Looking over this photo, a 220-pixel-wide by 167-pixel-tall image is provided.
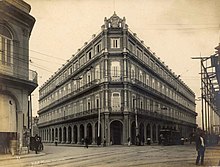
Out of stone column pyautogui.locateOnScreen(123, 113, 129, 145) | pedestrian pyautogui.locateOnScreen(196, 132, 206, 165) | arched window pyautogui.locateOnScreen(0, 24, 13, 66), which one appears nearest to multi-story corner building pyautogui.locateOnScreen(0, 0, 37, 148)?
arched window pyautogui.locateOnScreen(0, 24, 13, 66)

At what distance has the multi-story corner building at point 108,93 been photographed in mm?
3482

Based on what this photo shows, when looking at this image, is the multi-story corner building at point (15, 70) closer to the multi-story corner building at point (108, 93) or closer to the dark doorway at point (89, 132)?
the multi-story corner building at point (108, 93)

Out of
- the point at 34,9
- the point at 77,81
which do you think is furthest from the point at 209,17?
the point at 34,9

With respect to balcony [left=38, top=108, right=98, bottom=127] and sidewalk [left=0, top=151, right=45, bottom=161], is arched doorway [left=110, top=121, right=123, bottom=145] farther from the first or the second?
sidewalk [left=0, top=151, right=45, bottom=161]

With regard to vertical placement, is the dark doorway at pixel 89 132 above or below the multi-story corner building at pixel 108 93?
below

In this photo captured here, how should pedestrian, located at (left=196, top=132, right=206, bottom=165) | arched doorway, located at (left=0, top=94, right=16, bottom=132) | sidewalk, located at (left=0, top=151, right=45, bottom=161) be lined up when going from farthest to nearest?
1. pedestrian, located at (left=196, top=132, right=206, bottom=165)
2. arched doorway, located at (left=0, top=94, right=16, bottom=132)
3. sidewalk, located at (left=0, top=151, right=45, bottom=161)

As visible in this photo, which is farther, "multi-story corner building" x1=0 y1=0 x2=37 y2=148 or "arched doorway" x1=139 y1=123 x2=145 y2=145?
"arched doorway" x1=139 y1=123 x2=145 y2=145

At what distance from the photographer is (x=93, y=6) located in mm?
3484

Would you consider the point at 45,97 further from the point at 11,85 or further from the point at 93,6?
the point at 93,6

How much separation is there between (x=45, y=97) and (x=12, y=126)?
36cm

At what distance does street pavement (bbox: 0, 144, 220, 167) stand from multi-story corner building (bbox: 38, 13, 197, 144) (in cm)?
9

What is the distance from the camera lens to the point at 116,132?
11.3 ft

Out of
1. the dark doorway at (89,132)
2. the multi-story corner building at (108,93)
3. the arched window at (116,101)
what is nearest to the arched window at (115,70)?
the multi-story corner building at (108,93)

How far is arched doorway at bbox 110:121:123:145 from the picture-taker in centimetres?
342
